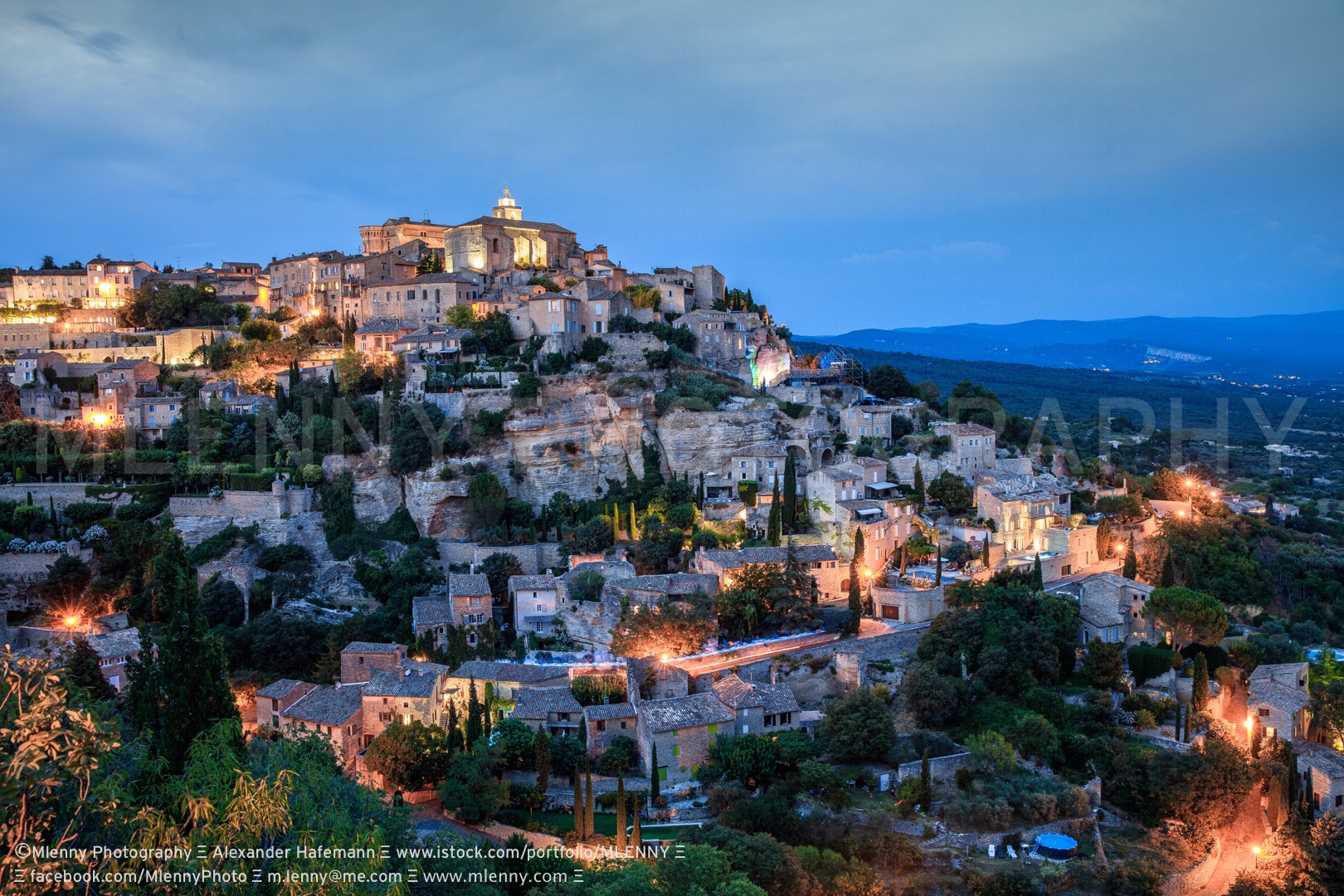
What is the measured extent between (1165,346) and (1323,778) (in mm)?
152072

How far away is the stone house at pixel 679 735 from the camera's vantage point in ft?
77.4

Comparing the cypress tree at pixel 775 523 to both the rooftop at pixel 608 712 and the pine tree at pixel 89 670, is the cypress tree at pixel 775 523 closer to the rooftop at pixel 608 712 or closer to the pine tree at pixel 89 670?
the rooftop at pixel 608 712

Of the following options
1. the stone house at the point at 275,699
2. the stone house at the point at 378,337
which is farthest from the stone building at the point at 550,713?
the stone house at the point at 378,337

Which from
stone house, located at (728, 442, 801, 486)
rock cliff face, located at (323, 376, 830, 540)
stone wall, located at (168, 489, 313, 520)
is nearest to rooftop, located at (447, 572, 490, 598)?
rock cliff face, located at (323, 376, 830, 540)

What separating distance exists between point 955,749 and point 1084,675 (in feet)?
19.4

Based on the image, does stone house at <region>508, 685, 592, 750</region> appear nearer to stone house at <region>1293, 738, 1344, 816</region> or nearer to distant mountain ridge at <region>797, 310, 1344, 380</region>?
stone house at <region>1293, 738, 1344, 816</region>

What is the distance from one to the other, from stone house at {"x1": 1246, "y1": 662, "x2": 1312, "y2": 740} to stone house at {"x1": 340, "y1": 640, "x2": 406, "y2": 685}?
75.9 ft

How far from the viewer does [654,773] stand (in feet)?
74.1

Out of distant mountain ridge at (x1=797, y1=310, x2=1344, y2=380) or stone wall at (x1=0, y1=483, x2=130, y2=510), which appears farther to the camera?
distant mountain ridge at (x1=797, y1=310, x2=1344, y2=380)

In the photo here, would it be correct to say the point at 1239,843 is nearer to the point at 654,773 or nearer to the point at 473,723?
the point at 654,773

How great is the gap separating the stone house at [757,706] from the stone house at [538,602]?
670cm

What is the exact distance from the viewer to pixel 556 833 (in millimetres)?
21156

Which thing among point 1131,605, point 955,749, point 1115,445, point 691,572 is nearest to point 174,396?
point 691,572

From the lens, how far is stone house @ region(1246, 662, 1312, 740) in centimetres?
2552
